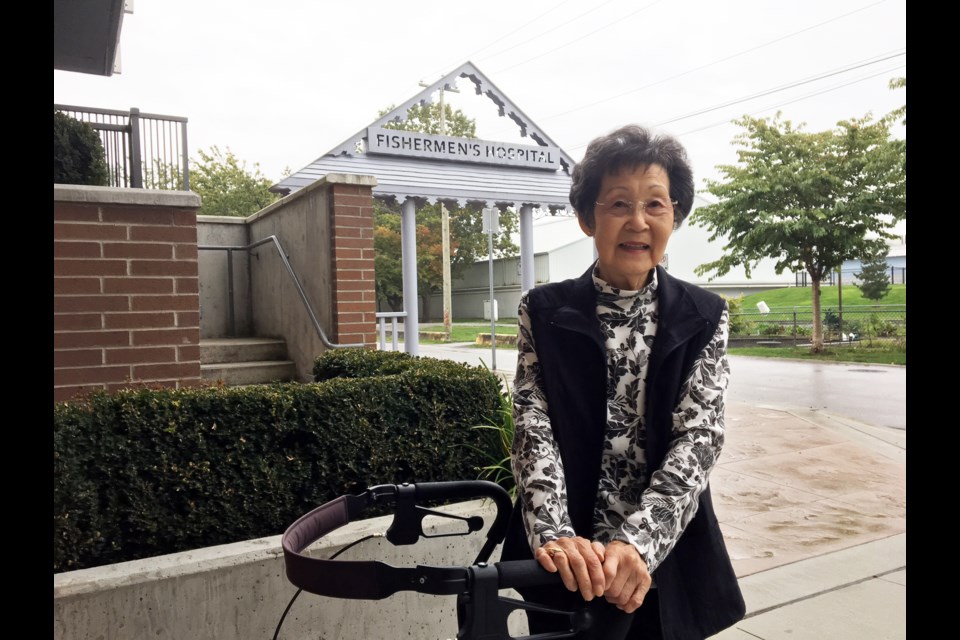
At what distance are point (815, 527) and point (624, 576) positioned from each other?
4012 mm

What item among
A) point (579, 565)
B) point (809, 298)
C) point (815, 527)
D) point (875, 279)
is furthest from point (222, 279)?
point (809, 298)

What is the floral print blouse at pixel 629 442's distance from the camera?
55.5 inches

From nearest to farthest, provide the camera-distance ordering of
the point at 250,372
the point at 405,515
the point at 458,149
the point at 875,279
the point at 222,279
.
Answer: the point at 405,515, the point at 250,372, the point at 222,279, the point at 458,149, the point at 875,279

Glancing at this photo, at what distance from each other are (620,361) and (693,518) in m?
0.39

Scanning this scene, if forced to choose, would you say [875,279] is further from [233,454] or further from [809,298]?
[233,454]

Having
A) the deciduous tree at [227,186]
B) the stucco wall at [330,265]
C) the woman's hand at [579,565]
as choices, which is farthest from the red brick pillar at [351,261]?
the deciduous tree at [227,186]

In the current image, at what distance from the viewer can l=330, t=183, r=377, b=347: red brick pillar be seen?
5.39m

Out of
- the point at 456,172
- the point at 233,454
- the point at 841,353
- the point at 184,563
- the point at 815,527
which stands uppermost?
the point at 456,172

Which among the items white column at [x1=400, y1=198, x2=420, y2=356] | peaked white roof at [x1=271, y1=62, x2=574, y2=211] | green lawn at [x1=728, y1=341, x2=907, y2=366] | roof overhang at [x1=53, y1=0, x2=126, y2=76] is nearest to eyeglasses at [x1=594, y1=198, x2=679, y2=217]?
roof overhang at [x1=53, y1=0, x2=126, y2=76]

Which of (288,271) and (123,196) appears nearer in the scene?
(123,196)

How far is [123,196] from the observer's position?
4.13m

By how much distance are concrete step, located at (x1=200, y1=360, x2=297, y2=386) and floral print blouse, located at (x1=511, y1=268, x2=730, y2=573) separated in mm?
4597
